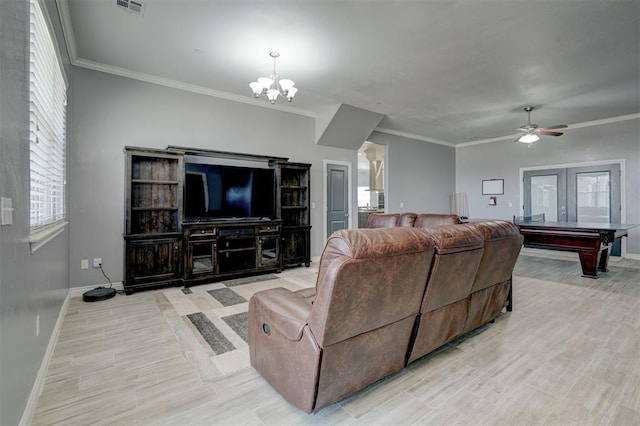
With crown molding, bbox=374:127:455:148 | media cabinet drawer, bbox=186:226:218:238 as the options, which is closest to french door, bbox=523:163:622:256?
crown molding, bbox=374:127:455:148

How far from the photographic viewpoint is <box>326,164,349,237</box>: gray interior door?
6.51 m

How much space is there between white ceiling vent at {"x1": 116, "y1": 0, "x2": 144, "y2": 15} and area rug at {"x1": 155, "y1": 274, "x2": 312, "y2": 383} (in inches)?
122

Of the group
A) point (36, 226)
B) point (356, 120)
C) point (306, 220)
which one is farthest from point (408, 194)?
point (36, 226)

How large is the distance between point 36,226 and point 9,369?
1.21 m

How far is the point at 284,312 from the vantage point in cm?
176

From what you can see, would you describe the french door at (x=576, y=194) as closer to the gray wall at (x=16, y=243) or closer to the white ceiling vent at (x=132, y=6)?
the white ceiling vent at (x=132, y=6)

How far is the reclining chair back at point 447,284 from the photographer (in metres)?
1.99

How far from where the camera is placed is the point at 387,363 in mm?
1942

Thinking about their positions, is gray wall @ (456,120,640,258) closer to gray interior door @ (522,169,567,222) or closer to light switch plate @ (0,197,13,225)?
gray interior door @ (522,169,567,222)

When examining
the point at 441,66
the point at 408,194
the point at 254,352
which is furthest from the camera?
the point at 408,194

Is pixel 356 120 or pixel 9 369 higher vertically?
pixel 356 120

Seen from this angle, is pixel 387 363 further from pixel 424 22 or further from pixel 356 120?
pixel 356 120

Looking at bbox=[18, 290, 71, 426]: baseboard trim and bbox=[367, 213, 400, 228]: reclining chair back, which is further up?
bbox=[367, 213, 400, 228]: reclining chair back

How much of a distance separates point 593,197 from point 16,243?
956cm
